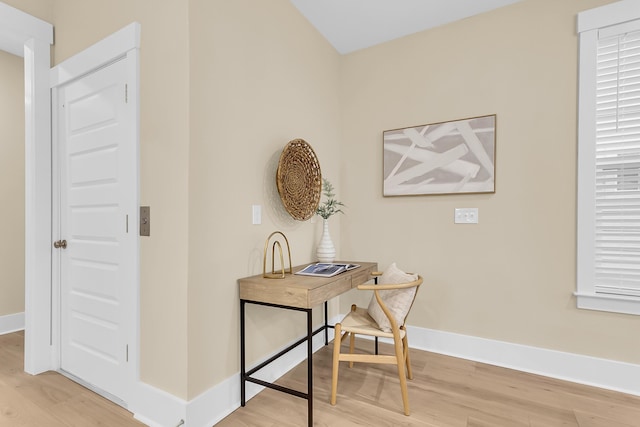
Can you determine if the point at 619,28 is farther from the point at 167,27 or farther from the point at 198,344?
the point at 198,344

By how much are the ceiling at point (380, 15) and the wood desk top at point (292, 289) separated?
80.3 inches

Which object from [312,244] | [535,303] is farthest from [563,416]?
[312,244]

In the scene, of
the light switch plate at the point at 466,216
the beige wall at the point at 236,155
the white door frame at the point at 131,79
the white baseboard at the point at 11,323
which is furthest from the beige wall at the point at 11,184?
the light switch plate at the point at 466,216

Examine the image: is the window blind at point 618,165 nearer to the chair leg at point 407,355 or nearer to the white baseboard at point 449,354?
the white baseboard at point 449,354

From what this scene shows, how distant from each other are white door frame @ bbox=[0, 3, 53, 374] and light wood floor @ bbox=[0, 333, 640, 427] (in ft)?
0.93

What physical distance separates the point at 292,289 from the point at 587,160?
2153 mm

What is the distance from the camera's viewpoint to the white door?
1.82m

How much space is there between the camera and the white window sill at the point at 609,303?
2.05 m

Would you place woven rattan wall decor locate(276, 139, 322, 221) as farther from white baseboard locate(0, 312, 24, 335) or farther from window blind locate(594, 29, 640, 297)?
white baseboard locate(0, 312, 24, 335)

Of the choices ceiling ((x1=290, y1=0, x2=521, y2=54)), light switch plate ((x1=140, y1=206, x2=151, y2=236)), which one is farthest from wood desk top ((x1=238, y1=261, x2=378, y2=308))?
ceiling ((x1=290, y1=0, x2=521, y2=54))

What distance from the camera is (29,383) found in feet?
6.84

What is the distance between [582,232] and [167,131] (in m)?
2.70

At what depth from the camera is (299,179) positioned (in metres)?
2.41

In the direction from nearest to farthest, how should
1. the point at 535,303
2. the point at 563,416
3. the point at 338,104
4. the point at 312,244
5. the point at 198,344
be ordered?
1. the point at 198,344
2. the point at 563,416
3. the point at 535,303
4. the point at 312,244
5. the point at 338,104
